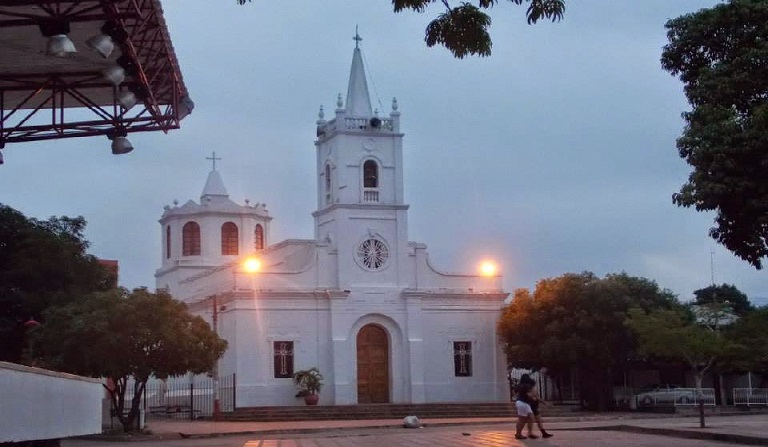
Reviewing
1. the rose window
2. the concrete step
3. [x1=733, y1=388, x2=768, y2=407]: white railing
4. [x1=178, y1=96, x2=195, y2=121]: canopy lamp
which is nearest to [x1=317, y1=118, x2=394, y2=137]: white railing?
the rose window

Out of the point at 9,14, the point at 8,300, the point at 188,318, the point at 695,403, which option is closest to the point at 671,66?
the point at 9,14

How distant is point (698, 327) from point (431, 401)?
37.1 feet

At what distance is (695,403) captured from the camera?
43969mm

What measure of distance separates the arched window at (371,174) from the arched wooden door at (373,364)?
6.00 metres

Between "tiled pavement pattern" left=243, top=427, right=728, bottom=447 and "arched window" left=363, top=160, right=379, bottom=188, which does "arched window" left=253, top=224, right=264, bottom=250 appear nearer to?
"arched window" left=363, top=160, right=379, bottom=188

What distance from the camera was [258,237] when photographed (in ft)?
181

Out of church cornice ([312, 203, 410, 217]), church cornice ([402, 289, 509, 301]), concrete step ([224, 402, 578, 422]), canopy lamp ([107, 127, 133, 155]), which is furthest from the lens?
church cornice ([402, 289, 509, 301])

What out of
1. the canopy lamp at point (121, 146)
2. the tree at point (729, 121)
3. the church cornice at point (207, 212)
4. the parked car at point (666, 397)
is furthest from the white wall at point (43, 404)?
the church cornice at point (207, 212)

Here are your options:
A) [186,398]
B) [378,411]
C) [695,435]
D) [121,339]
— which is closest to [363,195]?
[378,411]

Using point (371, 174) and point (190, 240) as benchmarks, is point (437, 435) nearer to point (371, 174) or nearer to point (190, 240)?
point (371, 174)

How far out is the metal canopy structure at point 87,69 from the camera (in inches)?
516

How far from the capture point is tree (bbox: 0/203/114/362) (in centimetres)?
3634

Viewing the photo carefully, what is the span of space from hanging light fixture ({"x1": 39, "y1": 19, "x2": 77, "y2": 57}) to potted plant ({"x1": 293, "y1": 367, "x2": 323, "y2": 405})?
106 feet

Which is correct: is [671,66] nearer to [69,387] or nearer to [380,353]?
[69,387]
